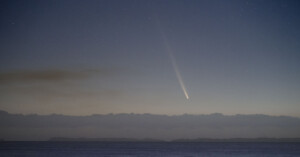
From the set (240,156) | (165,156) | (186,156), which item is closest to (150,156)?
(165,156)

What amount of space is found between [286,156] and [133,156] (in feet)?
101

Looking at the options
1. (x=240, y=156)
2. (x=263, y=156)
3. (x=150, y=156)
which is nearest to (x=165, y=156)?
(x=150, y=156)

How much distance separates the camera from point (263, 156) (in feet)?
177

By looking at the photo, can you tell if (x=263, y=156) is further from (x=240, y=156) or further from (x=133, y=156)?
(x=133, y=156)

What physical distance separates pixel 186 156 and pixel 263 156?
15.4 meters

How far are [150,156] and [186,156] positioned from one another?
7934 mm

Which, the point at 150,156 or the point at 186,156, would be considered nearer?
the point at 186,156

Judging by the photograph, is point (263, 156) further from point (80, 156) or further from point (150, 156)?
point (80, 156)

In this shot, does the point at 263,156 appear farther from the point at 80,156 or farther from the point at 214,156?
the point at 80,156

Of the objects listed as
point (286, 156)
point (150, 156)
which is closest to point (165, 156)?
point (150, 156)

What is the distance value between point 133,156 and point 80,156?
10530 mm

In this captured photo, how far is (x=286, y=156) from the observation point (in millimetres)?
54438

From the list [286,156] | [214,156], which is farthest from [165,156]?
[286,156]

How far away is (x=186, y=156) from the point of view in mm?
52938
